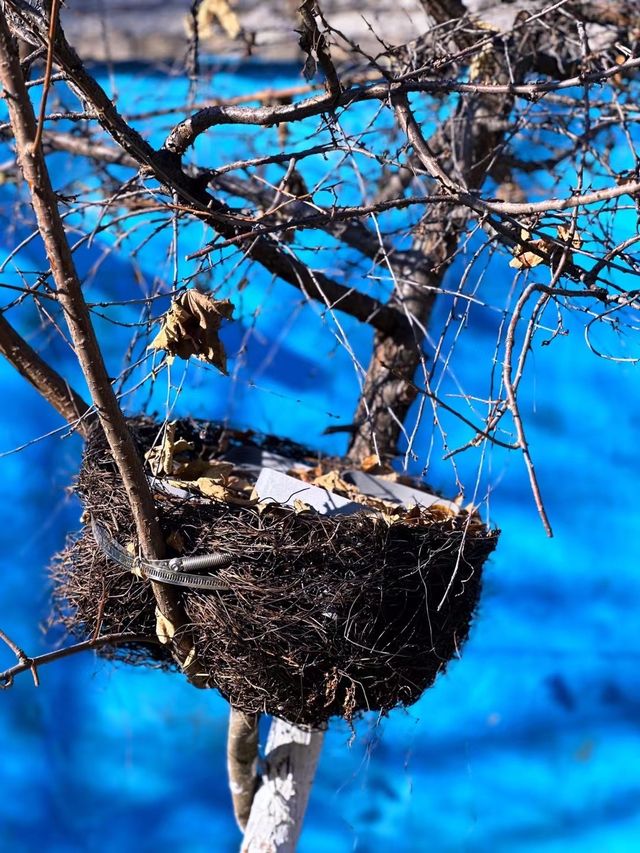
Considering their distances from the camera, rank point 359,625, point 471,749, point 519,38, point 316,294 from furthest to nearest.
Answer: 1. point 471,749
2. point 519,38
3. point 316,294
4. point 359,625

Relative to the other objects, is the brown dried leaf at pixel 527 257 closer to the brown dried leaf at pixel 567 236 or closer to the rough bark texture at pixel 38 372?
the brown dried leaf at pixel 567 236

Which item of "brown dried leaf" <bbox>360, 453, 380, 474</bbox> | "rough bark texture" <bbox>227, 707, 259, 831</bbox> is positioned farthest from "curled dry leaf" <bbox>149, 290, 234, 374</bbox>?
"rough bark texture" <bbox>227, 707, 259, 831</bbox>

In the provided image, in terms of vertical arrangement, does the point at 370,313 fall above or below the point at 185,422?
above

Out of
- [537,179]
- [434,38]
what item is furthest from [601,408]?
[434,38]

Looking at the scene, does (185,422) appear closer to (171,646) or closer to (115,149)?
(171,646)

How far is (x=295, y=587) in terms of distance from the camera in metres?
1.22

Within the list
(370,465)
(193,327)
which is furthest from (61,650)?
(370,465)

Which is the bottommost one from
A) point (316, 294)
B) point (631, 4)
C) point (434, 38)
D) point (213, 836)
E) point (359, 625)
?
point (359, 625)

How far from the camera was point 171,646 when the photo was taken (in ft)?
4.36

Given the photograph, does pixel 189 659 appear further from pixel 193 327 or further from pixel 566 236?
pixel 566 236

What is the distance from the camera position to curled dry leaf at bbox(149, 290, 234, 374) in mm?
1094

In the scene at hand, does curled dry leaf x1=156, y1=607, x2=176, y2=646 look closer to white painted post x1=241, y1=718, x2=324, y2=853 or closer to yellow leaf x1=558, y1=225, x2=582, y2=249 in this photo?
white painted post x1=241, y1=718, x2=324, y2=853

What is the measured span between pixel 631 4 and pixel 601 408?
0.91 metres

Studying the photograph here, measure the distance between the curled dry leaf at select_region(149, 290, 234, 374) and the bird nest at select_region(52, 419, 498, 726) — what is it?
21 cm
